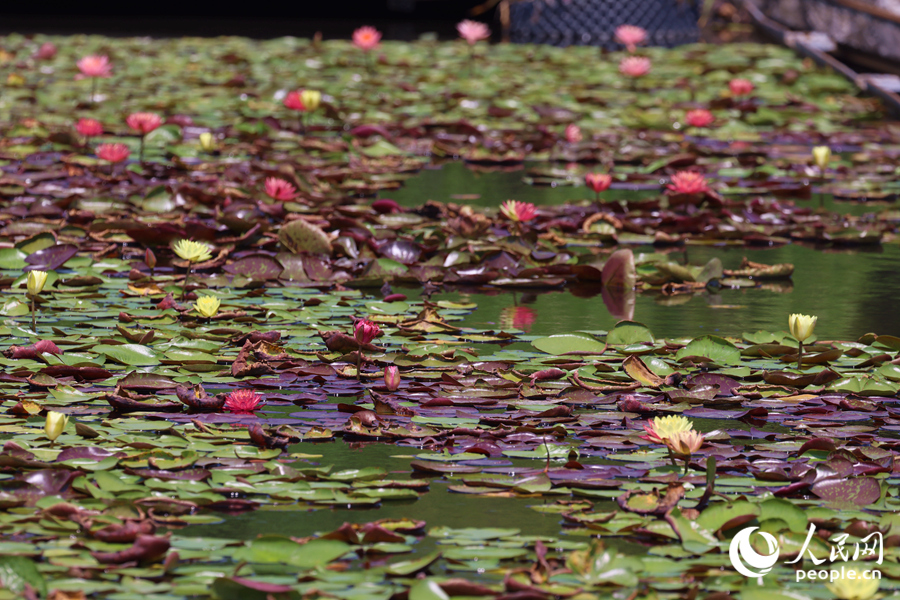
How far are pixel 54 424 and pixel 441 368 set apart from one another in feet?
2.46

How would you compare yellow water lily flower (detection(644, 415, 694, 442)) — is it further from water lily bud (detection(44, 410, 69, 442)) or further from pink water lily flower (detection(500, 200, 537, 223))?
pink water lily flower (detection(500, 200, 537, 223))

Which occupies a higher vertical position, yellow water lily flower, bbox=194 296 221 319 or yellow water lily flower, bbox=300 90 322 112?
yellow water lily flower, bbox=300 90 322 112

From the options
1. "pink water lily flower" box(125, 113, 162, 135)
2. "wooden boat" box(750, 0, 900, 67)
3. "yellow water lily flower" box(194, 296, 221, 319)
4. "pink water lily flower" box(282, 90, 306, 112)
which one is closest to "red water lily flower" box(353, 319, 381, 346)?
"yellow water lily flower" box(194, 296, 221, 319)

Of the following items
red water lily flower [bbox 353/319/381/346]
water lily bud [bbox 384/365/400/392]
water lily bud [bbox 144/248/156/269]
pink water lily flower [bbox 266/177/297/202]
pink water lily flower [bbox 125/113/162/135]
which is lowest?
water lily bud [bbox 144/248/156/269]

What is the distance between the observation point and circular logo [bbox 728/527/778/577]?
1.46 m

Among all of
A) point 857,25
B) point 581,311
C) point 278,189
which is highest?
point 857,25

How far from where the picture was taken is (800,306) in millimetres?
2721

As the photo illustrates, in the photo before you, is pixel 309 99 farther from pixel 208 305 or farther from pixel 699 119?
pixel 208 305

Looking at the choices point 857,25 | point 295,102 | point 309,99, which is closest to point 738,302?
point 309,99

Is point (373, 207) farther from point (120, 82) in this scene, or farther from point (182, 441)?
point (120, 82)

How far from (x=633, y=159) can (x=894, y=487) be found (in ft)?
9.45

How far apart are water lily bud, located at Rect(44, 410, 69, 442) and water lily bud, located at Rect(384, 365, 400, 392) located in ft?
1.88

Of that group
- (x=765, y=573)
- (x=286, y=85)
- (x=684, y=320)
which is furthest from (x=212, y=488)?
(x=286, y=85)

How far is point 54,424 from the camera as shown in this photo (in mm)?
1695
